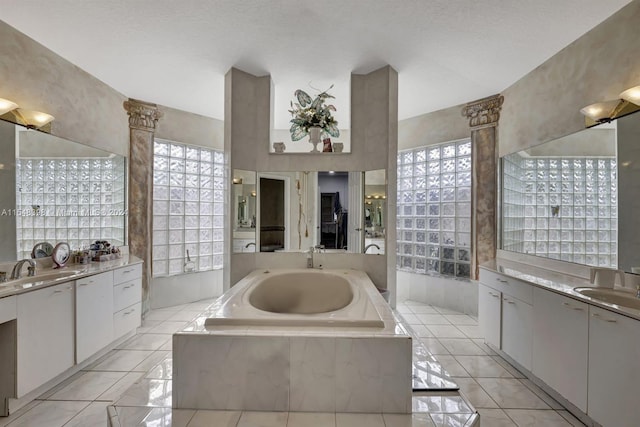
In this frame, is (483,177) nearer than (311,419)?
No

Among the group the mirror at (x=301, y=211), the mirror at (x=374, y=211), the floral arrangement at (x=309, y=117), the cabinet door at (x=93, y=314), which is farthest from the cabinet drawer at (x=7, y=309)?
the mirror at (x=374, y=211)

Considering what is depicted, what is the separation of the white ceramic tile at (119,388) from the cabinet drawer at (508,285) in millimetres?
2743

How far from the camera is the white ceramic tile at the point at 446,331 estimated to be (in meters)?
3.01

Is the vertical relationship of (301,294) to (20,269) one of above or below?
below

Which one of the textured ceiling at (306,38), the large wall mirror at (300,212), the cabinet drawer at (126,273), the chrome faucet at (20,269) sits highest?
the textured ceiling at (306,38)

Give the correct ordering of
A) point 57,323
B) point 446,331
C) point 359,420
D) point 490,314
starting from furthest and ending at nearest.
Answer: point 446,331, point 490,314, point 57,323, point 359,420

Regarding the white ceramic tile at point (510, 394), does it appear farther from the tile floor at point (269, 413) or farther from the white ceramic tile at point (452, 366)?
the white ceramic tile at point (452, 366)

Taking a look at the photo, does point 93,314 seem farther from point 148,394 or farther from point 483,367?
point 483,367

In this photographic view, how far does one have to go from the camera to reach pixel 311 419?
1411mm

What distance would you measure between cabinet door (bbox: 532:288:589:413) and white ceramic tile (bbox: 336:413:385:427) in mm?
1240

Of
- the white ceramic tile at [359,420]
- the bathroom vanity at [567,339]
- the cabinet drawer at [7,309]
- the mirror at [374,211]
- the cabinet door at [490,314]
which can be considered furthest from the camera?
the mirror at [374,211]

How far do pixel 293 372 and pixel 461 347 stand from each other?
6.49ft

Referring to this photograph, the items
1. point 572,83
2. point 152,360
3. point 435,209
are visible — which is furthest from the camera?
point 435,209

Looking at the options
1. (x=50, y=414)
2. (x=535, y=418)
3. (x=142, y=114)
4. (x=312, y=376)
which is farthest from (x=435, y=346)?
(x=142, y=114)
